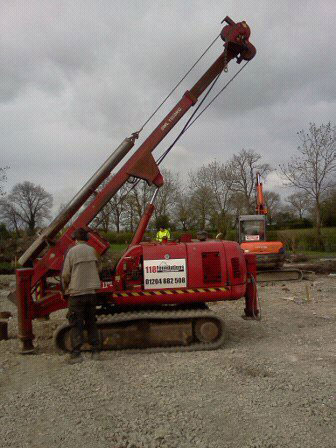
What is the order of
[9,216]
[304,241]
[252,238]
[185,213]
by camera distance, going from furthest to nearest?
[9,216] < [185,213] < [304,241] < [252,238]

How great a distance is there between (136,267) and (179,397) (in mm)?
2498

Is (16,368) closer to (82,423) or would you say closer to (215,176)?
(82,423)

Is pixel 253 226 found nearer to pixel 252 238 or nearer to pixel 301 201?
pixel 252 238

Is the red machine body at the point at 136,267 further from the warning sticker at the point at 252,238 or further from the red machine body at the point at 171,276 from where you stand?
the warning sticker at the point at 252,238

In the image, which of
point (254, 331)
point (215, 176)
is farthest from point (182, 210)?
point (254, 331)

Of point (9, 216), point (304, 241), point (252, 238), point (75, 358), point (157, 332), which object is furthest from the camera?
point (9, 216)

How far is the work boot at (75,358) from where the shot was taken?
Answer: 6020mm

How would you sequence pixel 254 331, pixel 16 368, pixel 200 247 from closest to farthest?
1. pixel 16 368
2. pixel 200 247
3. pixel 254 331

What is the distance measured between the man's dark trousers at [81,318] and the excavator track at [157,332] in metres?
Answer: 0.30

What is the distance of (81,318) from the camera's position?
6234mm

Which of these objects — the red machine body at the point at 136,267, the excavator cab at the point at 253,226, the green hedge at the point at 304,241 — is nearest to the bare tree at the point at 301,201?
the green hedge at the point at 304,241

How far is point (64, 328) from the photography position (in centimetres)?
658

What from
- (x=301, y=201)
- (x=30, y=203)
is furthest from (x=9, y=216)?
(x=301, y=201)

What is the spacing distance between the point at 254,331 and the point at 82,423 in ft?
14.8
